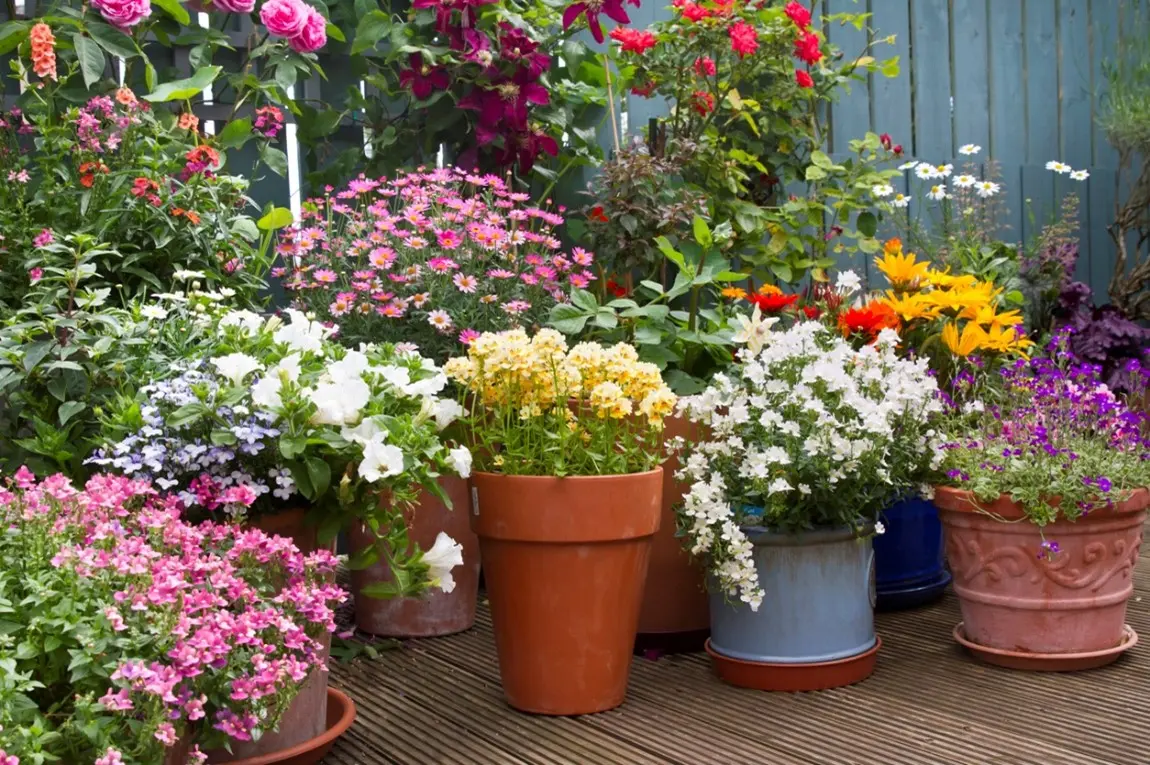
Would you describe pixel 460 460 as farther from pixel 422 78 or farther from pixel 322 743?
pixel 422 78

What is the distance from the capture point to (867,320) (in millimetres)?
2748

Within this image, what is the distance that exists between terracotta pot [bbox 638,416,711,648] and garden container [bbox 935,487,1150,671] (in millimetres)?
552

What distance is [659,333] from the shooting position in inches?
107

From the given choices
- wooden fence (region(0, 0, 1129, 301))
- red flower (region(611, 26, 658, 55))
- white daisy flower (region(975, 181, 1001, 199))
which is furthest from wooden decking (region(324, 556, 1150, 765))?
wooden fence (region(0, 0, 1129, 301))

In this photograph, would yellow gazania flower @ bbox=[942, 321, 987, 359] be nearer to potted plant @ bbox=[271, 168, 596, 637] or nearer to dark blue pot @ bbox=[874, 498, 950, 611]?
dark blue pot @ bbox=[874, 498, 950, 611]

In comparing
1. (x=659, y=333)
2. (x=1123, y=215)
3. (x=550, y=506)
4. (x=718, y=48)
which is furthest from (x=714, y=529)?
(x=1123, y=215)

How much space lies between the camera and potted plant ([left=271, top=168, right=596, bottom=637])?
2.70 meters

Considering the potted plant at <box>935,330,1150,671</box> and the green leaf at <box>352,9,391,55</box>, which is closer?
the potted plant at <box>935,330,1150,671</box>

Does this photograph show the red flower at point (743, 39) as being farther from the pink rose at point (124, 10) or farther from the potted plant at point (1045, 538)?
the pink rose at point (124, 10)

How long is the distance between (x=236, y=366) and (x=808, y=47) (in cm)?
211

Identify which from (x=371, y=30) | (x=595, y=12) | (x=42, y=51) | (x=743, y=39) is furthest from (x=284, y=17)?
(x=743, y=39)

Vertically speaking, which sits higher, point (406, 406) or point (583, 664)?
point (406, 406)

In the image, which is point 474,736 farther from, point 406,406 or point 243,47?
point 243,47

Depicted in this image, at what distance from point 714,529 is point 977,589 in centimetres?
58
